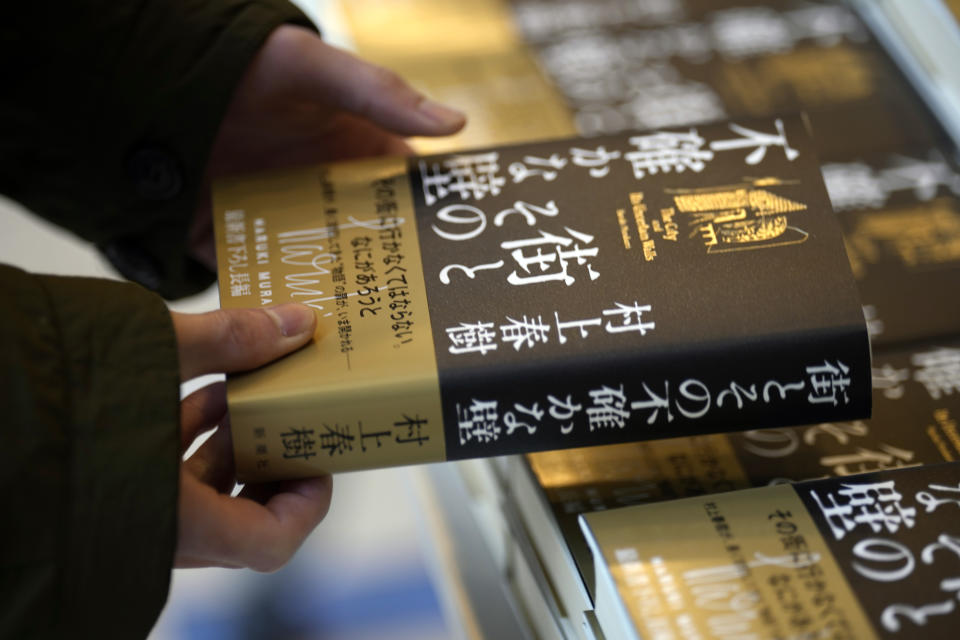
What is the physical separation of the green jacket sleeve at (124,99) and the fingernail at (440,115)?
0.35 ft

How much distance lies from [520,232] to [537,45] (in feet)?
1.30

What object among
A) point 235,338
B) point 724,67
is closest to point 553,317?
point 235,338

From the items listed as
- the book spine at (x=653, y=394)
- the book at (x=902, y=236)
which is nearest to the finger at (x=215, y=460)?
the book spine at (x=653, y=394)

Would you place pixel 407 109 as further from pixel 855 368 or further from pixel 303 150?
pixel 855 368

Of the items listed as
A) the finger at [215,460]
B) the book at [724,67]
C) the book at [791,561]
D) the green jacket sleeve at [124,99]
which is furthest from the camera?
the book at [724,67]

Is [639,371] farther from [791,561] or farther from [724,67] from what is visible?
[724,67]

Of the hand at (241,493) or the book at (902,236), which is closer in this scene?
the hand at (241,493)

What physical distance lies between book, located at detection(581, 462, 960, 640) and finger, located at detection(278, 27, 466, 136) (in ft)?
0.98

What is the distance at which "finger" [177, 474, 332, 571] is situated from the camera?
43 cm

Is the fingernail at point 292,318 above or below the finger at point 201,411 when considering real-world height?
above

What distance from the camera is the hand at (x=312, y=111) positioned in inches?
23.6

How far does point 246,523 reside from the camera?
1.46 ft

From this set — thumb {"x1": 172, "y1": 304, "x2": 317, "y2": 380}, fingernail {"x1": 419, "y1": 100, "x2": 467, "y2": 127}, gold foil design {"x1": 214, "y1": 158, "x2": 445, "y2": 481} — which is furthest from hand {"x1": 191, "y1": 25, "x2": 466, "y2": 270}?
thumb {"x1": 172, "y1": 304, "x2": 317, "y2": 380}

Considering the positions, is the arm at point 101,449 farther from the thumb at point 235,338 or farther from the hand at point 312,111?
the hand at point 312,111
